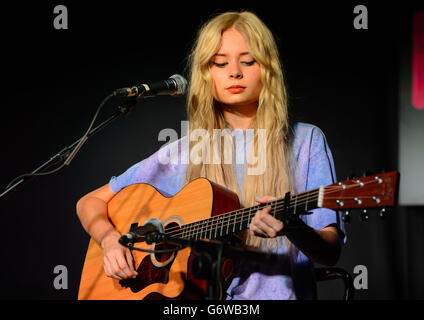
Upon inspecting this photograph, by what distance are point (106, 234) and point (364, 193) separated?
1213 mm

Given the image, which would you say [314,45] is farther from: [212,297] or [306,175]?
[212,297]

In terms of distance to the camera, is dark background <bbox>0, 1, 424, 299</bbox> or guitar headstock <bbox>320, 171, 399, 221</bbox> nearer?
guitar headstock <bbox>320, 171, 399, 221</bbox>

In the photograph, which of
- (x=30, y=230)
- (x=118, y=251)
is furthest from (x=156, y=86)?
(x=30, y=230)

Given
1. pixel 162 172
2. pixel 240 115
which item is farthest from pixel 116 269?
pixel 240 115

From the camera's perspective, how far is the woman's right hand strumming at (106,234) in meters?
1.88

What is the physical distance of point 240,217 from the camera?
161 centimetres

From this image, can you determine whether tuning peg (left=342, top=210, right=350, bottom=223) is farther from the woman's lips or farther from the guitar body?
the woman's lips

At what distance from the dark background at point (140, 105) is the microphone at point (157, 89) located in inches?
45.4

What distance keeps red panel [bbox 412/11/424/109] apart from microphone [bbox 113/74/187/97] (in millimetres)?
1690

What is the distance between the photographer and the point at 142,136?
2.97 metres

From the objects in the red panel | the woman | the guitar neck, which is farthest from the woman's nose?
the red panel

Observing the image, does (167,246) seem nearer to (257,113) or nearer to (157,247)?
(157,247)

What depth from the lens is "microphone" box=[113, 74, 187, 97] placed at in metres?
1.64
